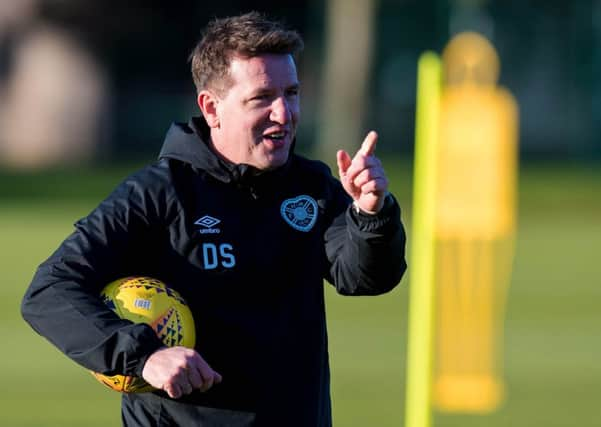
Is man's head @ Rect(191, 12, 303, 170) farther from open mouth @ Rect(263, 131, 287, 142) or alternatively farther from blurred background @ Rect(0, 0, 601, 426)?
blurred background @ Rect(0, 0, 601, 426)

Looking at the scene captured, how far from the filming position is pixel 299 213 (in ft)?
18.1

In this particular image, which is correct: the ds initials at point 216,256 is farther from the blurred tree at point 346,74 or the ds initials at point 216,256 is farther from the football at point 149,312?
the blurred tree at point 346,74

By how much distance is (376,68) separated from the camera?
134 feet

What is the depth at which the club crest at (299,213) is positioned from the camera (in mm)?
5512

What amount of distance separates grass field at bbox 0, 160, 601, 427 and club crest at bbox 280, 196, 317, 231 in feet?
19.8

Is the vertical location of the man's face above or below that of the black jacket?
above

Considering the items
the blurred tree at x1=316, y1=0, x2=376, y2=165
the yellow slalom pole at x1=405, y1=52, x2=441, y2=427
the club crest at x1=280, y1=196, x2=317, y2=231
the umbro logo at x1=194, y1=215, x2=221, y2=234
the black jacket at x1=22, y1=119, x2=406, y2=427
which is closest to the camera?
the black jacket at x1=22, y1=119, x2=406, y2=427

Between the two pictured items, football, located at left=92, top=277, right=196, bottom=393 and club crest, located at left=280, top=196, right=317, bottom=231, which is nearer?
football, located at left=92, top=277, right=196, bottom=393

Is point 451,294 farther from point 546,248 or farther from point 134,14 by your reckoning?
point 134,14

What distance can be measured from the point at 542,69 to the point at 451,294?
85.5 ft

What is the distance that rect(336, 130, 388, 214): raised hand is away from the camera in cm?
518

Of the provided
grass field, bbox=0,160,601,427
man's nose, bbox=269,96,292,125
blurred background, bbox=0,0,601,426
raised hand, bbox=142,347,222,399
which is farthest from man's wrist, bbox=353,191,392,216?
blurred background, bbox=0,0,601,426

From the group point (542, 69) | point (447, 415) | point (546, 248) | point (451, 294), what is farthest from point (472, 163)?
point (542, 69)

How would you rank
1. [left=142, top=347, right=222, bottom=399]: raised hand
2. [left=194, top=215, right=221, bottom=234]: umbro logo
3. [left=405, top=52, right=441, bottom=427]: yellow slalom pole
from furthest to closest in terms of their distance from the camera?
1. [left=405, top=52, right=441, bottom=427]: yellow slalom pole
2. [left=194, top=215, right=221, bottom=234]: umbro logo
3. [left=142, top=347, right=222, bottom=399]: raised hand
